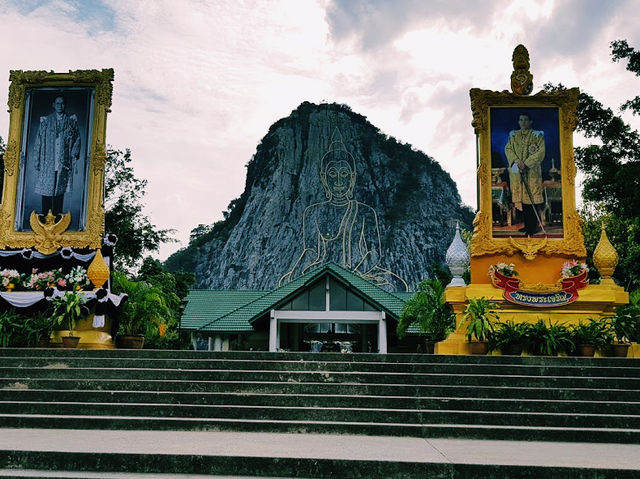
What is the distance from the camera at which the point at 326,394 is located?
971cm

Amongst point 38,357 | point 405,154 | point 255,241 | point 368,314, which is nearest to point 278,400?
point 38,357

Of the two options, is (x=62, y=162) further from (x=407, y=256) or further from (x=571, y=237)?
(x=407, y=256)

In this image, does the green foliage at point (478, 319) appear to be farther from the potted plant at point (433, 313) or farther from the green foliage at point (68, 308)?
the green foliage at point (68, 308)

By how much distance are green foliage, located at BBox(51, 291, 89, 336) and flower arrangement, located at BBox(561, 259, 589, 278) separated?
995cm

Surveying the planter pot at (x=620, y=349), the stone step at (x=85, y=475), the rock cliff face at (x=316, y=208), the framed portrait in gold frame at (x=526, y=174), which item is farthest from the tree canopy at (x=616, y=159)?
the rock cliff face at (x=316, y=208)

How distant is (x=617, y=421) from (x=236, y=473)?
5.04 meters

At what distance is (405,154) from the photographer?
286 ft

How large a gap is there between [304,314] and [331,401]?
1619 centimetres

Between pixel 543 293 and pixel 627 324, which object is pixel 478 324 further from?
pixel 627 324

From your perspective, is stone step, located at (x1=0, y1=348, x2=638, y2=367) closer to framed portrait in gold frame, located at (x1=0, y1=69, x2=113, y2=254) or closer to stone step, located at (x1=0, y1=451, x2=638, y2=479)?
stone step, located at (x1=0, y1=451, x2=638, y2=479)

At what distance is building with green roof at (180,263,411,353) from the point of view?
83.4 ft

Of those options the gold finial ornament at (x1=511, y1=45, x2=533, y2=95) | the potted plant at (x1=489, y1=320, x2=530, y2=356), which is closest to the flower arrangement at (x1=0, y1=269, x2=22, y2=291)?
the potted plant at (x1=489, y1=320, x2=530, y2=356)

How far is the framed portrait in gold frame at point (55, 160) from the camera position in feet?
49.8

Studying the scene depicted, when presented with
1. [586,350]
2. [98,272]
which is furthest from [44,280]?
[586,350]
